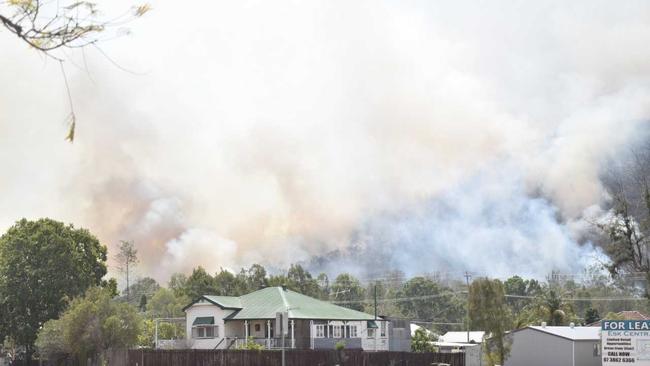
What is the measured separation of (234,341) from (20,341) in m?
17.1

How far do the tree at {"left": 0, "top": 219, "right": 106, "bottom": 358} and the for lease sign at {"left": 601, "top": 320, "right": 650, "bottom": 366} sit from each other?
135 ft

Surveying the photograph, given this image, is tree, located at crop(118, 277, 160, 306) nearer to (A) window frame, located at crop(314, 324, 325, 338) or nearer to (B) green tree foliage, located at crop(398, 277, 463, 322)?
(B) green tree foliage, located at crop(398, 277, 463, 322)

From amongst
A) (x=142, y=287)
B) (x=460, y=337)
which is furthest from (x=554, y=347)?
(x=142, y=287)

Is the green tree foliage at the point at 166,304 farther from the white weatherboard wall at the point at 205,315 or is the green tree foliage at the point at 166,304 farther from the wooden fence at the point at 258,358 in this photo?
the wooden fence at the point at 258,358

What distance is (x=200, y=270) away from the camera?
116438mm

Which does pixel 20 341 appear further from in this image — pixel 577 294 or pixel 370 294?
pixel 370 294

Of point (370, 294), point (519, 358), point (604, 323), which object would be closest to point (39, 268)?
point (519, 358)

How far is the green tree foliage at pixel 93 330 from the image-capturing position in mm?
52562

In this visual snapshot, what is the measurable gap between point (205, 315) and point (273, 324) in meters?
6.77

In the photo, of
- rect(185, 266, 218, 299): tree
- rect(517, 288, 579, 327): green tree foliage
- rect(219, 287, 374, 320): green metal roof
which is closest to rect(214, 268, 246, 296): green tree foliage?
rect(185, 266, 218, 299): tree

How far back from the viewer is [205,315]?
6253 centimetres

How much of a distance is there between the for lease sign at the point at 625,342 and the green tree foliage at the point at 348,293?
125m

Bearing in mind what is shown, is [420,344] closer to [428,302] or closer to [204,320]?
[204,320]

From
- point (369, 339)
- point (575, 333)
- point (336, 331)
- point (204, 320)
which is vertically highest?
point (204, 320)
